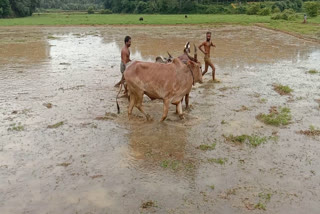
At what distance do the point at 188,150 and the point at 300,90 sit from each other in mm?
5002

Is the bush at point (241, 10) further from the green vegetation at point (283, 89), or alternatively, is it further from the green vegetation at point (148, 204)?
the green vegetation at point (148, 204)

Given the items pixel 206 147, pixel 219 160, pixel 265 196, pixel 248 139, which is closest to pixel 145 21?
pixel 248 139

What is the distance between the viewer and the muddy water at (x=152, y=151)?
4.31 meters

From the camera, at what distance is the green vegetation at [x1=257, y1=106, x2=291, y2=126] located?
6730 millimetres

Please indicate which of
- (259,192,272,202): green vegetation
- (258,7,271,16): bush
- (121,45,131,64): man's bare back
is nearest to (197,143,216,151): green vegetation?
(259,192,272,202): green vegetation

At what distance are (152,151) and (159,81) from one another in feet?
5.12

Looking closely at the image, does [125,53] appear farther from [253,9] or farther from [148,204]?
[253,9]

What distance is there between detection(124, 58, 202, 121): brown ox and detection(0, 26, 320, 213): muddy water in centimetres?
59

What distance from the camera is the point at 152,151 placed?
18.5 feet

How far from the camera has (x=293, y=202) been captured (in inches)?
167

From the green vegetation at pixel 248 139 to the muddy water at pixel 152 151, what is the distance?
0.12m

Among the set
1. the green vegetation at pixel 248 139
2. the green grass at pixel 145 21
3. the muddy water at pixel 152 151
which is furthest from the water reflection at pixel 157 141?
the green grass at pixel 145 21

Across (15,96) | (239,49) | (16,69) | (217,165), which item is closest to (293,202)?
(217,165)

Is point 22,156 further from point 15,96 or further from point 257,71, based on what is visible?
point 257,71
